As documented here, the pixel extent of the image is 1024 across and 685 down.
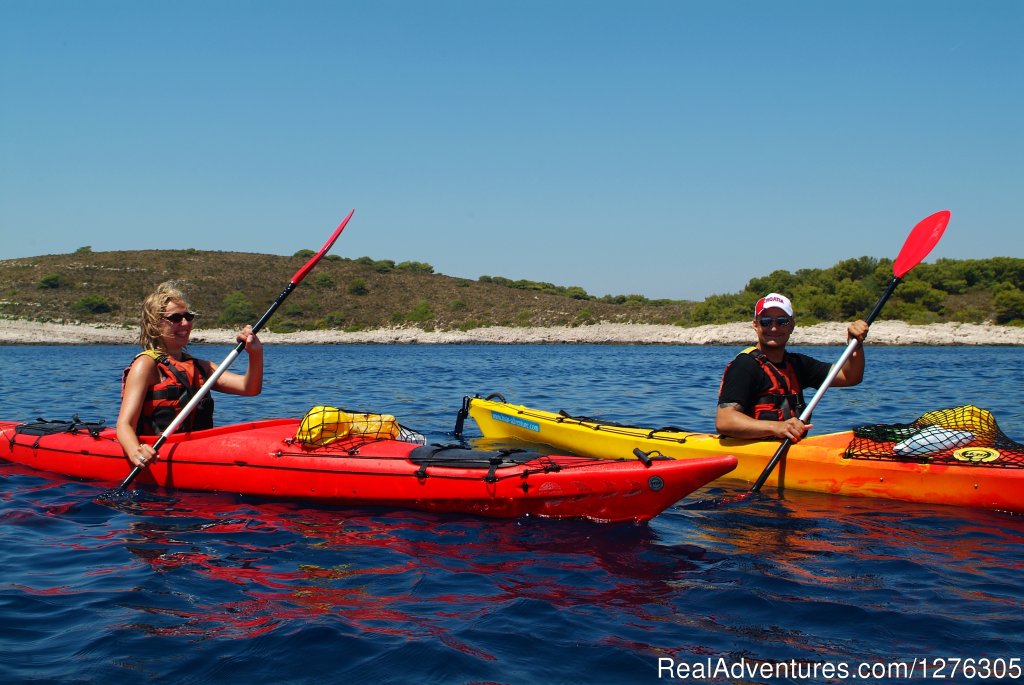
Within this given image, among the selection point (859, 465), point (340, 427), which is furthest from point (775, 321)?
point (340, 427)

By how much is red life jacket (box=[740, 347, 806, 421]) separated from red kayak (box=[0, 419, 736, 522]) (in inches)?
56.2

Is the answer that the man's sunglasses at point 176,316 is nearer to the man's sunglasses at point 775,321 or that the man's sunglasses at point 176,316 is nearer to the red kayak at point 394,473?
the red kayak at point 394,473

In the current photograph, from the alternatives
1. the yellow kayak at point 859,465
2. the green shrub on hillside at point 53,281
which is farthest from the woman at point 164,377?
the green shrub on hillside at point 53,281

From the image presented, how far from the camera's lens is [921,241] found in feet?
22.2

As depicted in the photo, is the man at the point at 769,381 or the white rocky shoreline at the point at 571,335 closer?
the man at the point at 769,381

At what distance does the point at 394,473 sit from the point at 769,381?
2.73 m

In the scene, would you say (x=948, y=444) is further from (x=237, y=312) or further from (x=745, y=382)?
(x=237, y=312)

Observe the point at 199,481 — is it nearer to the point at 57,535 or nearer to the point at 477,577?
the point at 57,535

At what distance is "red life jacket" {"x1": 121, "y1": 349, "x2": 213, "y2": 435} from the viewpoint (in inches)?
226

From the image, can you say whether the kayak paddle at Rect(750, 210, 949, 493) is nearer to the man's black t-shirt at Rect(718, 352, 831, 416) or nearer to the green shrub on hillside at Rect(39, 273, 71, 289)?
the man's black t-shirt at Rect(718, 352, 831, 416)

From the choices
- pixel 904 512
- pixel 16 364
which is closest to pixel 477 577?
pixel 904 512

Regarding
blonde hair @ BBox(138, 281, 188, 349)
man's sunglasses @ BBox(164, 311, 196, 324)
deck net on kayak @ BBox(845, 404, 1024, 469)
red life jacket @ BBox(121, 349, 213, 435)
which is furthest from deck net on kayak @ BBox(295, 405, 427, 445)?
deck net on kayak @ BBox(845, 404, 1024, 469)

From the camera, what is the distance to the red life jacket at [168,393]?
575cm

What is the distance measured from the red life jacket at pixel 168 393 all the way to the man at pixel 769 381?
3.86 m
